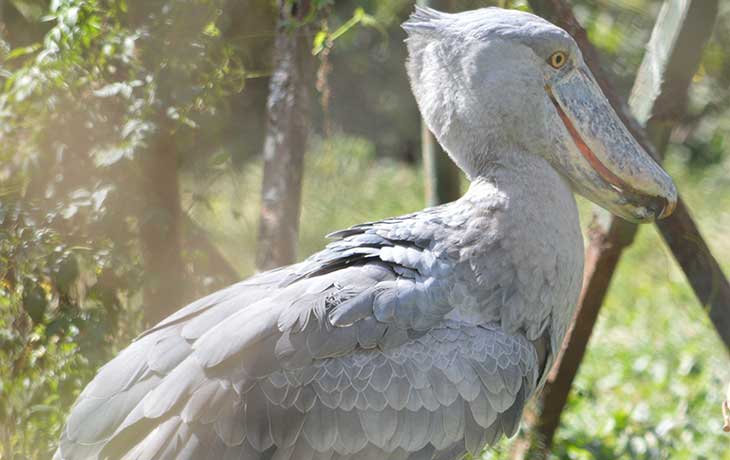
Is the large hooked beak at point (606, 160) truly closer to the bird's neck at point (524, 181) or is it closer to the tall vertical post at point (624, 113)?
the bird's neck at point (524, 181)

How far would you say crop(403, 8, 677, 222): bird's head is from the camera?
104 inches

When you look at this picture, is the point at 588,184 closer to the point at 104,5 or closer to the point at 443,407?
the point at 443,407

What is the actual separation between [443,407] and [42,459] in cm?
130

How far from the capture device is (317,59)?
12.9 feet

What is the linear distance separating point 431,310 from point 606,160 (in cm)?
60

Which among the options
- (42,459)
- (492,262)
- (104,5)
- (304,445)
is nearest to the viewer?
(304,445)

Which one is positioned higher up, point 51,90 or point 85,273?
point 51,90

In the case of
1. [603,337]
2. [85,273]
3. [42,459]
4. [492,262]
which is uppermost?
[492,262]

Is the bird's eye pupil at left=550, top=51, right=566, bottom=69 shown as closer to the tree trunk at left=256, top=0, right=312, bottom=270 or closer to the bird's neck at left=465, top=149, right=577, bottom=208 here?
the bird's neck at left=465, top=149, right=577, bottom=208

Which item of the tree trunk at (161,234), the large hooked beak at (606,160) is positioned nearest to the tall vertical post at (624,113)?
the large hooked beak at (606,160)

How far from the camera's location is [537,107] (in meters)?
2.69

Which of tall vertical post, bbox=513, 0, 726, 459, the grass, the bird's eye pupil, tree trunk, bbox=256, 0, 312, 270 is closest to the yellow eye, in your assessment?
the bird's eye pupil

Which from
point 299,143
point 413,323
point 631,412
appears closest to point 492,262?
point 413,323

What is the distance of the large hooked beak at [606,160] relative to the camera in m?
2.66
